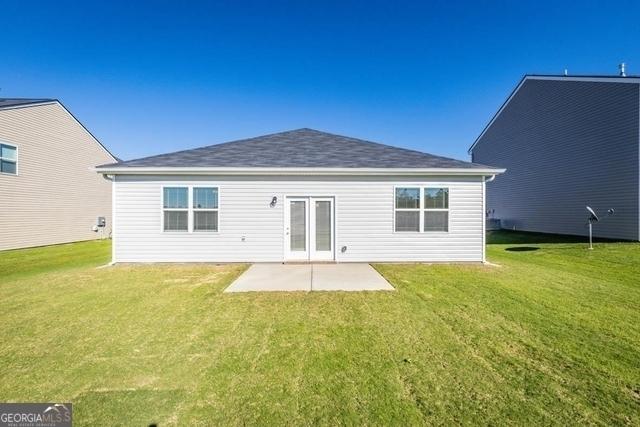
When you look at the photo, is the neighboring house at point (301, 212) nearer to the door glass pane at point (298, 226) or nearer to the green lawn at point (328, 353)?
the door glass pane at point (298, 226)

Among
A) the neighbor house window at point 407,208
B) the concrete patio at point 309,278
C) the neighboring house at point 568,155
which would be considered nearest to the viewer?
the concrete patio at point 309,278

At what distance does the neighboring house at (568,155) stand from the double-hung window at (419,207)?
930cm

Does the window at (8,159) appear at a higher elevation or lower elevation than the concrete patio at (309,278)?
higher

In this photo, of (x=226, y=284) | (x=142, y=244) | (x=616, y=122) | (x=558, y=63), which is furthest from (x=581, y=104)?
(x=142, y=244)

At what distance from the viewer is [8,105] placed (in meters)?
12.1

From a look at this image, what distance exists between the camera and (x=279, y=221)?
29.4 feet

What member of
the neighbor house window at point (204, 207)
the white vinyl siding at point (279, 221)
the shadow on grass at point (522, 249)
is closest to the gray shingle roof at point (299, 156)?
the white vinyl siding at point (279, 221)

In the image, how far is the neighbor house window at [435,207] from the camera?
900cm

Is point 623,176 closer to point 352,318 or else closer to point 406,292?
point 406,292

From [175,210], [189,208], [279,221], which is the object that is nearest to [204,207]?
[189,208]

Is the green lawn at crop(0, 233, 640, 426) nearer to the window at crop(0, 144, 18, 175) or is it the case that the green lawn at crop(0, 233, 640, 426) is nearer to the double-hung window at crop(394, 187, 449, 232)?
the double-hung window at crop(394, 187, 449, 232)

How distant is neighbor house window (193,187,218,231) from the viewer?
887cm

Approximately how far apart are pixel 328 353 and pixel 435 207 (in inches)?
275

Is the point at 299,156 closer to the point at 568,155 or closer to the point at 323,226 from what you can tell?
the point at 323,226
